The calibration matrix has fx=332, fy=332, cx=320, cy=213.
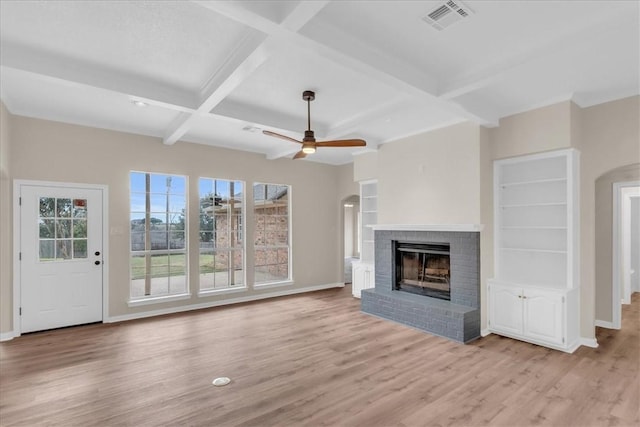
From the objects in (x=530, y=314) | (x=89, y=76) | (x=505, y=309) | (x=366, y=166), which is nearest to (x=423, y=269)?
(x=505, y=309)

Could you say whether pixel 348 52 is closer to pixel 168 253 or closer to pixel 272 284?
pixel 168 253

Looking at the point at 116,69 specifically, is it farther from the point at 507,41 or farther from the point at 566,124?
the point at 566,124

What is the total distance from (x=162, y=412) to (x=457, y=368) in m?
2.77

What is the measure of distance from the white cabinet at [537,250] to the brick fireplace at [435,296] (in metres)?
0.34

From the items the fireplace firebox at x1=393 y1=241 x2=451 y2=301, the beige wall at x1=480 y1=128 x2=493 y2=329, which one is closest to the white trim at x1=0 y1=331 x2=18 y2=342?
the fireplace firebox at x1=393 y1=241 x2=451 y2=301

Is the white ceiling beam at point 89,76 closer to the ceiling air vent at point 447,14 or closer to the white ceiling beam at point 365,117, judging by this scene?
the white ceiling beam at point 365,117

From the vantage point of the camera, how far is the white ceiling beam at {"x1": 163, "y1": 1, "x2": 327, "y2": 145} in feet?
7.07

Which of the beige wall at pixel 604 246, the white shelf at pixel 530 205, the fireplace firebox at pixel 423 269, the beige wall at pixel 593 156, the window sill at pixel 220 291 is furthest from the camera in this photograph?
the window sill at pixel 220 291

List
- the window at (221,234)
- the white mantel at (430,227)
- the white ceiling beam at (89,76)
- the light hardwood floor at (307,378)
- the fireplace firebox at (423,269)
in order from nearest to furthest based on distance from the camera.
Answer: the light hardwood floor at (307,378), the white ceiling beam at (89,76), the white mantel at (430,227), the fireplace firebox at (423,269), the window at (221,234)

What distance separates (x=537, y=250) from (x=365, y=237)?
3.19 m

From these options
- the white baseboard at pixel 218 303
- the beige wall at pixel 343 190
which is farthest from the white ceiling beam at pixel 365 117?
the white baseboard at pixel 218 303

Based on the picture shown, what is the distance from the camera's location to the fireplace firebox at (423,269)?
16.4ft

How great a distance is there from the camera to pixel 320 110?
4.42 metres

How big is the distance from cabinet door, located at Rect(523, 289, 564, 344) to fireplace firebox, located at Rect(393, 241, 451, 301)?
103cm
